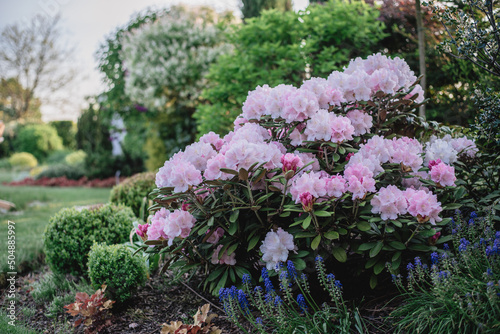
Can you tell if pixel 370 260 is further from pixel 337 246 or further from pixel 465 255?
pixel 465 255

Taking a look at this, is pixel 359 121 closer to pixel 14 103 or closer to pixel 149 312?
pixel 149 312

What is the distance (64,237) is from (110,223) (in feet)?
1.20

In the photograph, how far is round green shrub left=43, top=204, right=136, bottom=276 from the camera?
3.01m

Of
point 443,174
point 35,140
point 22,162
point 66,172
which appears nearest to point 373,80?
point 443,174

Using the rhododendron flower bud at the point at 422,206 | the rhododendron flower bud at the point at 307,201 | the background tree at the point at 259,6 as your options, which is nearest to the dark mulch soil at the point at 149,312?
the rhododendron flower bud at the point at 307,201

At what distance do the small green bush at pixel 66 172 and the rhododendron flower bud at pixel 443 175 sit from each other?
1182 cm

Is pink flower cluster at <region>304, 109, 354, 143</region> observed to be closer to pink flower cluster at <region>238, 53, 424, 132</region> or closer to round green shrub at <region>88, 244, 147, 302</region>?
pink flower cluster at <region>238, 53, 424, 132</region>

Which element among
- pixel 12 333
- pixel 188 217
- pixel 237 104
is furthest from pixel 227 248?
pixel 237 104

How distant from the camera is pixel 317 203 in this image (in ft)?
6.12

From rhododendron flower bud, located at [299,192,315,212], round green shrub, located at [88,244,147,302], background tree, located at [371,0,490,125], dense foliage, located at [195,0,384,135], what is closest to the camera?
rhododendron flower bud, located at [299,192,315,212]

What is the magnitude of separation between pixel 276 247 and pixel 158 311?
1012 millimetres

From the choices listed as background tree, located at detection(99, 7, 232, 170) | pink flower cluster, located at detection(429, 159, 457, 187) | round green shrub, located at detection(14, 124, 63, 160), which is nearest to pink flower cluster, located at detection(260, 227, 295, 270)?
pink flower cluster, located at detection(429, 159, 457, 187)

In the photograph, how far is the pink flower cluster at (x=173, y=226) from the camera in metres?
2.02

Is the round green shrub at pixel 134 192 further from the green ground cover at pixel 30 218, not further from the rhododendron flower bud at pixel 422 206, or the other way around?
the rhododendron flower bud at pixel 422 206
